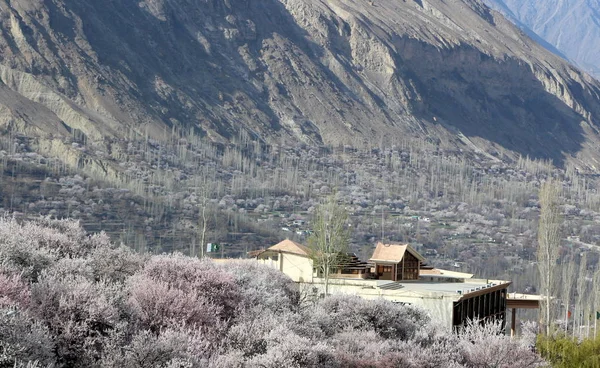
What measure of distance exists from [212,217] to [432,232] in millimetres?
36984

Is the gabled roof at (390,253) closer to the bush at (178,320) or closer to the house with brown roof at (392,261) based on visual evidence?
the house with brown roof at (392,261)

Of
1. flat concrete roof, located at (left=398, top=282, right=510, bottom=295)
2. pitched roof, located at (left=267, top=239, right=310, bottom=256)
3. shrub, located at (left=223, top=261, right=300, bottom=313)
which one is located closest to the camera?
shrub, located at (left=223, top=261, right=300, bottom=313)

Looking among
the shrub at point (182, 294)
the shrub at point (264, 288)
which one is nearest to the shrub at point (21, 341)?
the shrub at point (182, 294)

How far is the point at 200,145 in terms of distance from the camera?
555ft

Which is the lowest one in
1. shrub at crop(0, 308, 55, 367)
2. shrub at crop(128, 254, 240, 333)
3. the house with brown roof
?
shrub at crop(0, 308, 55, 367)

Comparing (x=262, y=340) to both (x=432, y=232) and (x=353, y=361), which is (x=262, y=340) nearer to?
(x=353, y=361)

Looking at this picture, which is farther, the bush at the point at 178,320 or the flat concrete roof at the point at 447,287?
the flat concrete roof at the point at 447,287

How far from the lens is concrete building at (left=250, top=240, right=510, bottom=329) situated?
37.3 meters

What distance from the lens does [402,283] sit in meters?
42.7

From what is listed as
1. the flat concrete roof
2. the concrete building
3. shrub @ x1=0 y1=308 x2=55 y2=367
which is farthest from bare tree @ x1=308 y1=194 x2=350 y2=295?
shrub @ x1=0 y1=308 x2=55 y2=367

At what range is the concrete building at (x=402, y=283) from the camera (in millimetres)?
37281

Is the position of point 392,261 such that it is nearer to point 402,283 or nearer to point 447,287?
point 402,283

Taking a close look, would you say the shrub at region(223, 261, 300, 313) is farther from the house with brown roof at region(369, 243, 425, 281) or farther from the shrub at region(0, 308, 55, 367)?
the shrub at region(0, 308, 55, 367)

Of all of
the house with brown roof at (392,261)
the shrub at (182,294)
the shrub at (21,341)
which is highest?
the house with brown roof at (392,261)
